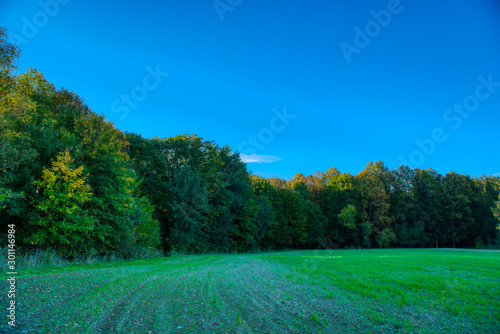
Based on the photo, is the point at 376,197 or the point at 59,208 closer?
the point at 59,208

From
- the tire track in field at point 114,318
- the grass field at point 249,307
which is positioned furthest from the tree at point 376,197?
the tire track in field at point 114,318

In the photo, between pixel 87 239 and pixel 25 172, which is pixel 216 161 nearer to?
pixel 87 239

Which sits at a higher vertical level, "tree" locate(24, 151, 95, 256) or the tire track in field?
"tree" locate(24, 151, 95, 256)

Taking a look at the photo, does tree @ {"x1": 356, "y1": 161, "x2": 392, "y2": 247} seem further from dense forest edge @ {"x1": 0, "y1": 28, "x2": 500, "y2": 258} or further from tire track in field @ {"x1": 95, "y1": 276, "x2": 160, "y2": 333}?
tire track in field @ {"x1": 95, "y1": 276, "x2": 160, "y2": 333}

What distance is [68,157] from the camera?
16594 millimetres

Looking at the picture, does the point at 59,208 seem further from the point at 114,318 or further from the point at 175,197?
the point at 175,197

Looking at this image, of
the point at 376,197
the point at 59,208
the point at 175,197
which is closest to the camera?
the point at 59,208

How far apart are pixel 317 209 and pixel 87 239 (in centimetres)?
4505

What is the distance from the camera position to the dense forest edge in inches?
627

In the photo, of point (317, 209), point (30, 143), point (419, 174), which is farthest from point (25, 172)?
point (419, 174)

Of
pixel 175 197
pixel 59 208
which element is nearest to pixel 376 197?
pixel 175 197

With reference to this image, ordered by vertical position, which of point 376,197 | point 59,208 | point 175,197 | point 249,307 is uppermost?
point 376,197

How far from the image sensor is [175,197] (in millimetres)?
34844

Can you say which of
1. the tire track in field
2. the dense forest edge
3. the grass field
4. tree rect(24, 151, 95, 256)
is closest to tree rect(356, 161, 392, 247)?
the dense forest edge
